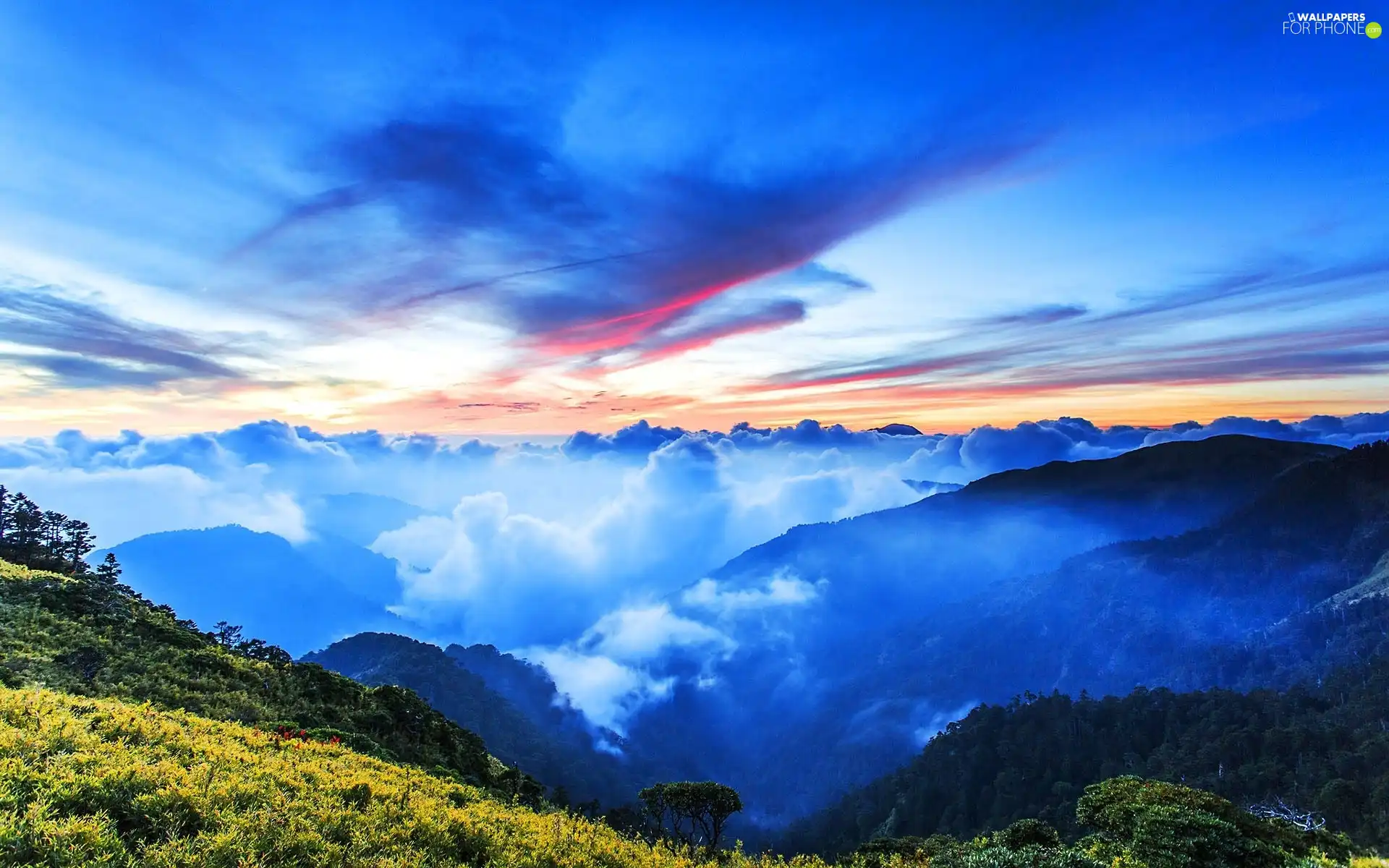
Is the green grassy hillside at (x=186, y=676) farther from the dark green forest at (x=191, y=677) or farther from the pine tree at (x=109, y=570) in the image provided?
the pine tree at (x=109, y=570)

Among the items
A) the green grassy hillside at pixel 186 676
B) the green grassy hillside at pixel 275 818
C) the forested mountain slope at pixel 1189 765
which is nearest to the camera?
the green grassy hillside at pixel 275 818

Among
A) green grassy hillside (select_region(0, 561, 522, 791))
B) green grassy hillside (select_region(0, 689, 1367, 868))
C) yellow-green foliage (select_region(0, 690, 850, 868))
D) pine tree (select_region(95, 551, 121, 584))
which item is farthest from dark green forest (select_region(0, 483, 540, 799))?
pine tree (select_region(95, 551, 121, 584))

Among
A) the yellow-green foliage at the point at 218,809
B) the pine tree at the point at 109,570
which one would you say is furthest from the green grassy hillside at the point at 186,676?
the pine tree at the point at 109,570

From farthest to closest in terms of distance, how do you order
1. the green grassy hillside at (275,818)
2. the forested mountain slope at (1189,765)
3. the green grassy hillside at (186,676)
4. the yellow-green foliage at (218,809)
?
the forested mountain slope at (1189,765) → the green grassy hillside at (186,676) → the green grassy hillside at (275,818) → the yellow-green foliage at (218,809)

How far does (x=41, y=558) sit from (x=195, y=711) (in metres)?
57.7

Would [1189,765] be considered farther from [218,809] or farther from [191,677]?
[218,809]

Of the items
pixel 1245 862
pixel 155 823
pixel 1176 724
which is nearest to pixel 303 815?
pixel 155 823

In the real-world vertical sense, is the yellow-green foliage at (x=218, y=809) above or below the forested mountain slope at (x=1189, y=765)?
above

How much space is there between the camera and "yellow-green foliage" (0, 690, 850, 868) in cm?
1052

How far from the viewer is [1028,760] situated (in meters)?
191

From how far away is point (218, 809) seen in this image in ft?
40.0

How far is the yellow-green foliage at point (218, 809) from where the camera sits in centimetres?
1052

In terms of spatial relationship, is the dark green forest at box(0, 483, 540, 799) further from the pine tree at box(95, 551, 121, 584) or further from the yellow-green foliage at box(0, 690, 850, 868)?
the pine tree at box(95, 551, 121, 584)

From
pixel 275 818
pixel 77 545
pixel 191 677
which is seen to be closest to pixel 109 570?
pixel 77 545
